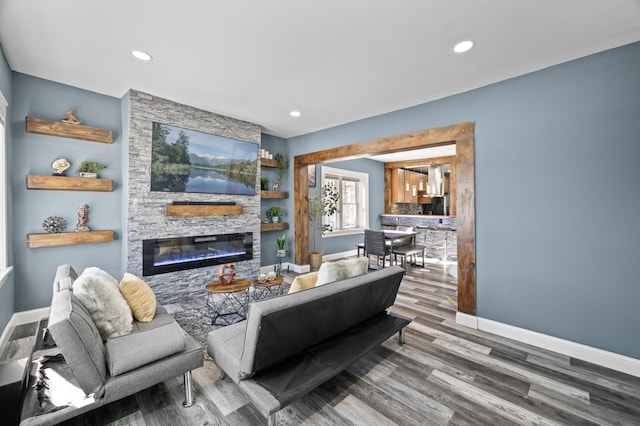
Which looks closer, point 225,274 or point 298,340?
point 298,340

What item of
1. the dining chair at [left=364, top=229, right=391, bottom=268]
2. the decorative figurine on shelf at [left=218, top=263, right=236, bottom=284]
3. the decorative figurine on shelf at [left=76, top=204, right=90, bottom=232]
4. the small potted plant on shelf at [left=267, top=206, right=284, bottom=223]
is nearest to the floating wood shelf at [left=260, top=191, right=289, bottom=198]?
the small potted plant on shelf at [left=267, top=206, right=284, bottom=223]

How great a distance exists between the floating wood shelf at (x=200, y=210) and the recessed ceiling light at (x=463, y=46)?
3761 millimetres

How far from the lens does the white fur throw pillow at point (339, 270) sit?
232 cm

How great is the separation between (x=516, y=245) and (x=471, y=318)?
3.38 ft

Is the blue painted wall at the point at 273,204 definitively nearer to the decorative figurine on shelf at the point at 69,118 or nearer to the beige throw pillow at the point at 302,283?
the decorative figurine on shelf at the point at 69,118

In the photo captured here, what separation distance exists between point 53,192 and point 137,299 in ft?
7.60

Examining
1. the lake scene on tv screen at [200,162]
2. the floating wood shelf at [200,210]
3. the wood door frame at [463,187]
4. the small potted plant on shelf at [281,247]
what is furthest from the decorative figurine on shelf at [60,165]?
the wood door frame at [463,187]

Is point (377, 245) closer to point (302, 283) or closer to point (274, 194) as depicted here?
point (274, 194)

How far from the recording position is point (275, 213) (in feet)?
18.6

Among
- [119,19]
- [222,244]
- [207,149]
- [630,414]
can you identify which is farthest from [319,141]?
[630,414]

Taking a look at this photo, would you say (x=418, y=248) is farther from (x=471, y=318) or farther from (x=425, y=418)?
(x=425, y=418)

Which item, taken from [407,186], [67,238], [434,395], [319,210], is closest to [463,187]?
[434,395]

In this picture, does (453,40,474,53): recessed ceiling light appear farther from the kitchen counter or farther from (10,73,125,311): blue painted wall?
the kitchen counter

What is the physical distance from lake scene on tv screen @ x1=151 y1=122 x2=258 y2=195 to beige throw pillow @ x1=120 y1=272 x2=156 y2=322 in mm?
1965
